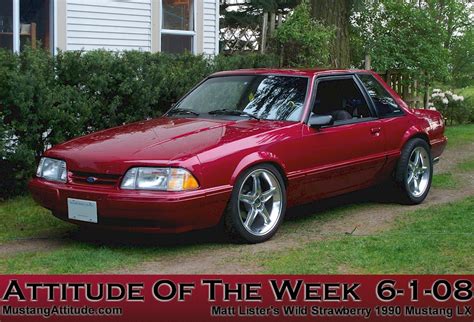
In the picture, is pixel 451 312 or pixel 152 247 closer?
pixel 451 312

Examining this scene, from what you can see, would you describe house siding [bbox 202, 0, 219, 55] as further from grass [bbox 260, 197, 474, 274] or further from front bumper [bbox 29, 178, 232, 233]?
front bumper [bbox 29, 178, 232, 233]

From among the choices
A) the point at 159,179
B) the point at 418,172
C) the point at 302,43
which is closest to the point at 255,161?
the point at 159,179

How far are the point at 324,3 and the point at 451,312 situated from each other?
30.9 ft

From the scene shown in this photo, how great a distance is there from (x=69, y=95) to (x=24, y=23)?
3.80 metres

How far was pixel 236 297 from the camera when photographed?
4.48m

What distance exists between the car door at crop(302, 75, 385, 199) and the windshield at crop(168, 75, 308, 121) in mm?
195

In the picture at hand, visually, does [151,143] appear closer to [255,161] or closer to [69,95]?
[255,161]

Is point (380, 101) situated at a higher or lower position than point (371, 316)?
higher

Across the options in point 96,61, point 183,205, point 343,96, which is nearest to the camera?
point 183,205

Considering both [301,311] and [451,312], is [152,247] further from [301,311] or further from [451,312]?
[451,312]

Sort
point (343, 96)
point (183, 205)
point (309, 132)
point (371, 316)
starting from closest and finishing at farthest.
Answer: point (371, 316) → point (183, 205) → point (309, 132) → point (343, 96)

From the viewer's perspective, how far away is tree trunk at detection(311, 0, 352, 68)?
12828 mm

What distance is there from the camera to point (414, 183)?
780cm

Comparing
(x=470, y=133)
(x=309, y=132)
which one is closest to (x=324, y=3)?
(x=470, y=133)
